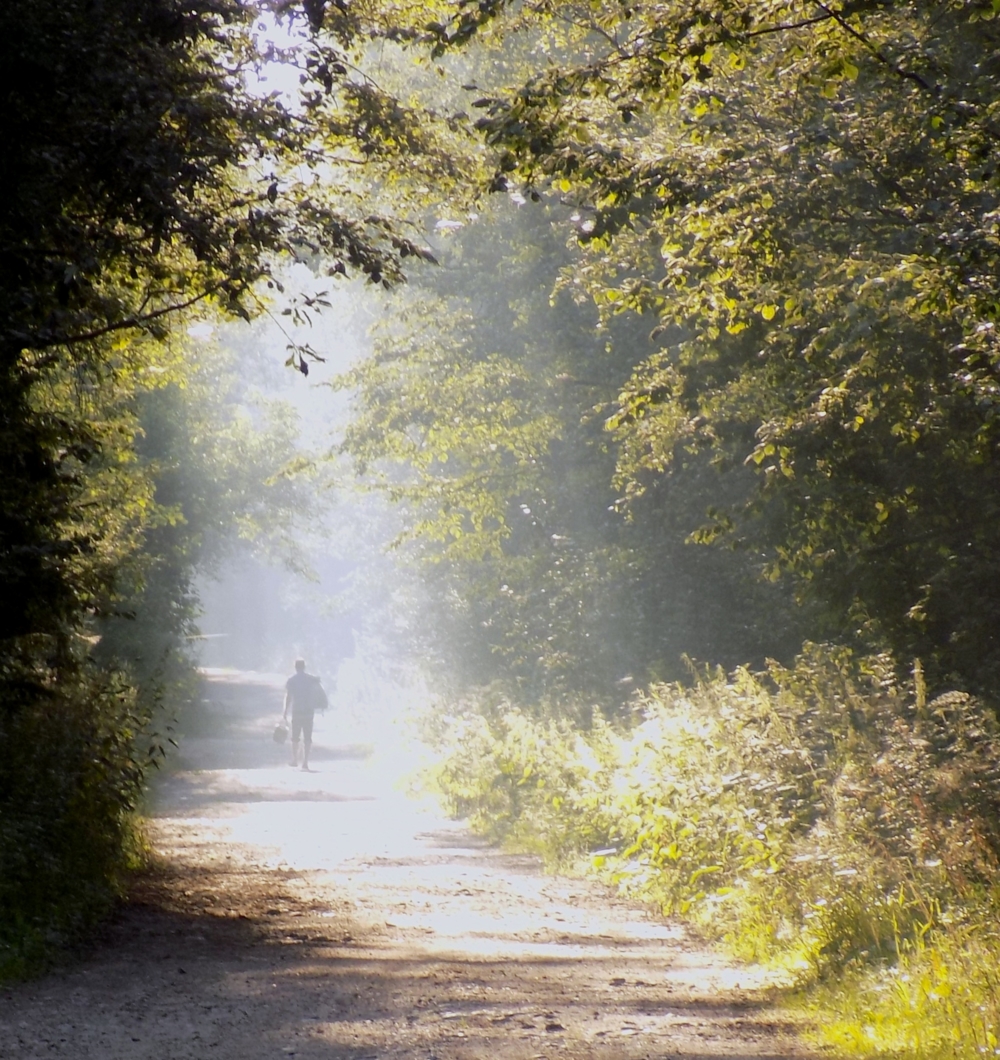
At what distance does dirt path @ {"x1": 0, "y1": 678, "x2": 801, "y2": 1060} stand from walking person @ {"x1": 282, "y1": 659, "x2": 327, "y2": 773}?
1315 centimetres

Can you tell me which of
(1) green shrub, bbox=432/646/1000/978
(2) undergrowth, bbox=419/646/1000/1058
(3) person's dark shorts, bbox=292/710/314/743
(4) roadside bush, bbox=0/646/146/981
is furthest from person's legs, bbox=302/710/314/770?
(4) roadside bush, bbox=0/646/146/981

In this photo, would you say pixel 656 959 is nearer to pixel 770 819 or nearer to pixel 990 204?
pixel 770 819

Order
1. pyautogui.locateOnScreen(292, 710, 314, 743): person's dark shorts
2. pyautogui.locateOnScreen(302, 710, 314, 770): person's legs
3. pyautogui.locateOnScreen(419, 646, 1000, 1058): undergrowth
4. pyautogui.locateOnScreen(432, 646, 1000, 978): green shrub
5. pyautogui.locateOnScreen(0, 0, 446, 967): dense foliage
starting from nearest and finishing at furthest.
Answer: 1. pyautogui.locateOnScreen(419, 646, 1000, 1058): undergrowth
2. pyautogui.locateOnScreen(432, 646, 1000, 978): green shrub
3. pyautogui.locateOnScreen(0, 0, 446, 967): dense foliage
4. pyautogui.locateOnScreen(292, 710, 314, 743): person's dark shorts
5. pyautogui.locateOnScreen(302, 710, 314, 770): person's legs

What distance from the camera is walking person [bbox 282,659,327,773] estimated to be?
1104 inches

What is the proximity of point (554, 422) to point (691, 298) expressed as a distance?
14636 mm

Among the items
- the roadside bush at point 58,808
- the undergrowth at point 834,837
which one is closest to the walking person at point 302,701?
the undergrowth at point 834,837

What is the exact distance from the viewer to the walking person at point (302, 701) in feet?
92.0

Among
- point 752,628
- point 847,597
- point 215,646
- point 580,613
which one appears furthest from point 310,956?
point 215,646

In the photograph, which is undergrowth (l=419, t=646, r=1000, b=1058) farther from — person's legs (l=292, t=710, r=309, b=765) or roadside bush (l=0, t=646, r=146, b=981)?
person's legs (l=292, t=710, r=309, b=765)

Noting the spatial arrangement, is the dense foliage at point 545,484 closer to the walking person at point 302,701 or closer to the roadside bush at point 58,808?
the walking person at point 302,701

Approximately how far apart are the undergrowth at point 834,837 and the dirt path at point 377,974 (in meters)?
0.47

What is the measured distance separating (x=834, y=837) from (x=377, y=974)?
9.94 ft

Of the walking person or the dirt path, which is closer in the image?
the dirt path

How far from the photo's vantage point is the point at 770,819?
9773 mm
